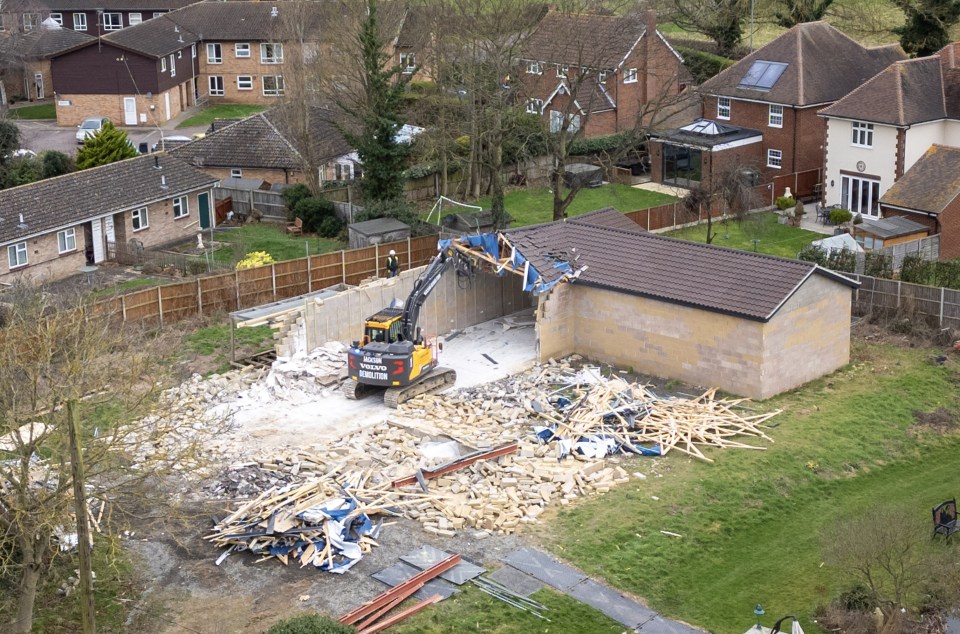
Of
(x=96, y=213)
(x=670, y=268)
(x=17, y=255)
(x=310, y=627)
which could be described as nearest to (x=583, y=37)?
(x=670, y=268)

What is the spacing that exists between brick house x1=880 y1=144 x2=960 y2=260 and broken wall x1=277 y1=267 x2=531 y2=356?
15.7m

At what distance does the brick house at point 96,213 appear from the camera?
46.8 meters

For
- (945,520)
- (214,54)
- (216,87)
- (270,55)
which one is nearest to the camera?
(945,520)

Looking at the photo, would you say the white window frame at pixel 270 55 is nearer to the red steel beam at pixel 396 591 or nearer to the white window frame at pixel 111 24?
the white window frame at pixel 111 24

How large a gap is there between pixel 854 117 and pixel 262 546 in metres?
35.6

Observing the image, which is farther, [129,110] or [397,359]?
[129,110]

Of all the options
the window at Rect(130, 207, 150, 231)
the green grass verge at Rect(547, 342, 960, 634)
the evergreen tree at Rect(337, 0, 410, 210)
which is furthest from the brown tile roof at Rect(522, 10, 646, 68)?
the green grass verge at Rect(547, 342, 960, 634)

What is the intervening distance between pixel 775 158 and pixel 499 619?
38626mm

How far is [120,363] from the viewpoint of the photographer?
30.0 meters

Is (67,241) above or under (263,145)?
under

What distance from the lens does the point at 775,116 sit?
5756 cm

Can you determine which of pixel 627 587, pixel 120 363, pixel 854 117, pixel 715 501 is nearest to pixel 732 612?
pixel 627 587

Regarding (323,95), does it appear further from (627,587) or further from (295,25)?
(627,587)

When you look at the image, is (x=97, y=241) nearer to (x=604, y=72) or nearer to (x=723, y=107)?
(x=604, y=72)
